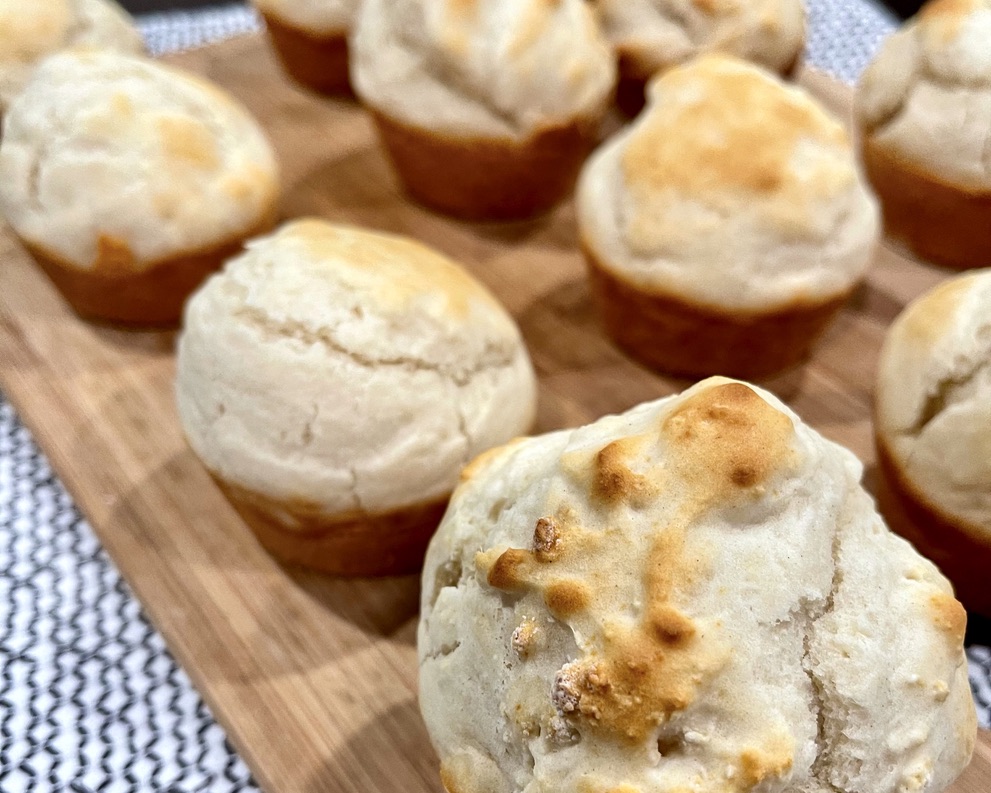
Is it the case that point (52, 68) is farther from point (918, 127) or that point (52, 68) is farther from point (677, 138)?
point (918, 127)

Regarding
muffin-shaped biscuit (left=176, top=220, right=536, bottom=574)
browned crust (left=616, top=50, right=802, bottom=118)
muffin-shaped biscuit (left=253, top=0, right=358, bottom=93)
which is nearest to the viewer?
muffin-shaped biscuit (left=176, top=220, right=536, bottom=574)

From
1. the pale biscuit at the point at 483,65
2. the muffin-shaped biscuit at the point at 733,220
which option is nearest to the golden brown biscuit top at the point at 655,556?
the muffin-shaped biscuit at the point at 733,220

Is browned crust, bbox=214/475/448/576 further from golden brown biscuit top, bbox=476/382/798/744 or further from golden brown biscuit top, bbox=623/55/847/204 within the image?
golden brown biscuit top, bbox=623/55/847/204

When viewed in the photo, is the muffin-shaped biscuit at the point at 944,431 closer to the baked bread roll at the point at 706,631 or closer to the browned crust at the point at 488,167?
the baked bread roll at the point at 706,631

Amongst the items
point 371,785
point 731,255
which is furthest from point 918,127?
point 371,785

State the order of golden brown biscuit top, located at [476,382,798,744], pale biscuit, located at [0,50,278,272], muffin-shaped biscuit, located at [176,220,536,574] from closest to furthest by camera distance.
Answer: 1. golden brown biscuit top, located at [476,382,798,744]
2. muffin-shaped biscuit, located at [176,220,536,574]
3. pale biscuit, located at [0,50,278,272]

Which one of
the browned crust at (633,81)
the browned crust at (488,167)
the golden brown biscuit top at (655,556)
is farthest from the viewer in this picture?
the browned crust at (633,81)

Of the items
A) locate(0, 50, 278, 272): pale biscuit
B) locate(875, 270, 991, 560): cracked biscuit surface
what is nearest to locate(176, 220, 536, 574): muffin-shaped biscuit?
locate(0, 50, 278, 272): pale biscuit
